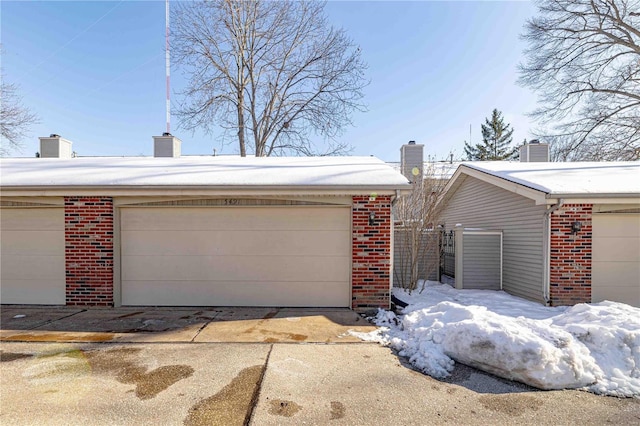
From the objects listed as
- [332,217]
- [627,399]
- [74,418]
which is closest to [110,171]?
[332,217]

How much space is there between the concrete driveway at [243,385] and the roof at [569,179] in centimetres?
424

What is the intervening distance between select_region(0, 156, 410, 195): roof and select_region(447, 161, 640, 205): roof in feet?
9.11

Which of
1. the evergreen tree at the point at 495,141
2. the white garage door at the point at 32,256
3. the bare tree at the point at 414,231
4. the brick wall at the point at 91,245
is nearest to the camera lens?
the brick wall at the point at 91,245

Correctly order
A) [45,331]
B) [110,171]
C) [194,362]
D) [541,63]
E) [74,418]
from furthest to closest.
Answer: [541,63], [110,171], [45,331], [194,362], [74,418]

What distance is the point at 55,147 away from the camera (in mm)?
10875

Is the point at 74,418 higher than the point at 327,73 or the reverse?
the reverse

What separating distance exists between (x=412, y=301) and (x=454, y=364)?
268 cm

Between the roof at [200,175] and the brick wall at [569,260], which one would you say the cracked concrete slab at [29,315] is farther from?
the brick wall at [569,260]

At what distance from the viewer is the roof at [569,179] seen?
597cm

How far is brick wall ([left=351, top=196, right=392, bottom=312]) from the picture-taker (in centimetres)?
596

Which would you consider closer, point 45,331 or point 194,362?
point 194,362

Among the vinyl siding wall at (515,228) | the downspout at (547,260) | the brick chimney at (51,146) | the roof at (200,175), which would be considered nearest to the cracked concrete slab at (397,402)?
the roof at (200,175)

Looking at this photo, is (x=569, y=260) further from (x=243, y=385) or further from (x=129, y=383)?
(x=129, y=383)

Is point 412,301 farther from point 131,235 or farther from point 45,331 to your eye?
point 45,331
